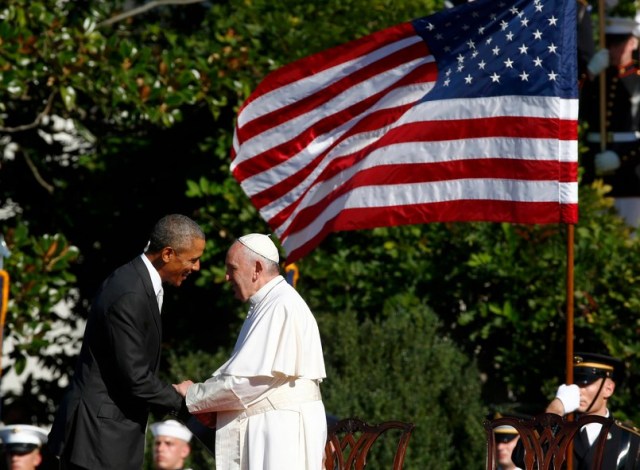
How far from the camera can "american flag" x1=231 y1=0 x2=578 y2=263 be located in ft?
23.6

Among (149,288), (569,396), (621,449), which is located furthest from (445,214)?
(149,288)

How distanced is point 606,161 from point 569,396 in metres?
3.48

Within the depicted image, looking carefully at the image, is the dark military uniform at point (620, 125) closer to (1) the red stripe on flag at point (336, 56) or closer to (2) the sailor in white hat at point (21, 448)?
(1) the red stripe on flag at point (336, 56)

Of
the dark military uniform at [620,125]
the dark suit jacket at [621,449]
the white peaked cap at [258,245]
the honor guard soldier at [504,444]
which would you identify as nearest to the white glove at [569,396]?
the dark suit jacket at [621,449]

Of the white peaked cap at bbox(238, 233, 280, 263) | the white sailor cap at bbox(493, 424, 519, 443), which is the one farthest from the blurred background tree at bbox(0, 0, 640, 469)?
the white peaked cap at bbox(238, 233, 280, 263)

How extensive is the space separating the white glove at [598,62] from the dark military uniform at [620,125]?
0.32m

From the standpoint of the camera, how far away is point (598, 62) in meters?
9.98

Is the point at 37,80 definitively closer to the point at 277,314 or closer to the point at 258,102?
the point at 258,102

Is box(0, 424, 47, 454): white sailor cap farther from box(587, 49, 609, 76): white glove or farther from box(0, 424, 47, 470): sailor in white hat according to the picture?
box(587, 49, 609, 76): white glove

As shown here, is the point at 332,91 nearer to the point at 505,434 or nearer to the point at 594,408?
the point at 505,434

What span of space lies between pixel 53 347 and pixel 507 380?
13.7 feet

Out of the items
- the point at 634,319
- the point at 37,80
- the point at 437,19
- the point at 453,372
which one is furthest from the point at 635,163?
the point at 37,80

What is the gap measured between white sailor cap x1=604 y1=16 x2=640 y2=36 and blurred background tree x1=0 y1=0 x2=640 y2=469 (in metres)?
1.41

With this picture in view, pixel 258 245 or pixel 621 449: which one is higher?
pixel 258 245
